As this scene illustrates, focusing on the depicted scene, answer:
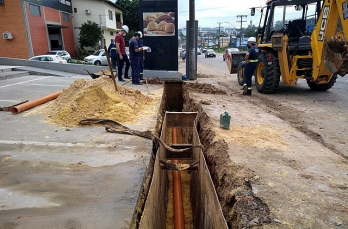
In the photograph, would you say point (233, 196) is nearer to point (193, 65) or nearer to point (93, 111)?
point (93, 111)

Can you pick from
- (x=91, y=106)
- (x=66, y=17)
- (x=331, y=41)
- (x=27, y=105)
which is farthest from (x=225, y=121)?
(x=66, y=17)

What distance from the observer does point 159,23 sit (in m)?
10.4

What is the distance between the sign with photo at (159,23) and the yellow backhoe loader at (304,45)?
11.5ft

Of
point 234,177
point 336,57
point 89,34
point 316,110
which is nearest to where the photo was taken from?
point 234,177

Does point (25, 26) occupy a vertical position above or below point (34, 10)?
below

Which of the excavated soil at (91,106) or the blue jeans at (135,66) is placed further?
the blue jeans at (135,66)

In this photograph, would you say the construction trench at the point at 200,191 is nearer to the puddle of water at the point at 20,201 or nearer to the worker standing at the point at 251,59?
the puddle of water at the point at 20,201

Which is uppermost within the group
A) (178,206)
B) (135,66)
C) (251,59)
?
(251,59)

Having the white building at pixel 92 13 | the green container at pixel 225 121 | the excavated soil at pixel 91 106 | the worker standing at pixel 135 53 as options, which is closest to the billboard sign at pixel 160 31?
the worker standing at pixel 135 53

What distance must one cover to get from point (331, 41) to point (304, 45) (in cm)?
150

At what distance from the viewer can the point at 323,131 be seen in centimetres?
473

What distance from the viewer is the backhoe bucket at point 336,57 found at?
5.62 m

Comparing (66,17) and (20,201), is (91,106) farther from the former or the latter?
(66,17)

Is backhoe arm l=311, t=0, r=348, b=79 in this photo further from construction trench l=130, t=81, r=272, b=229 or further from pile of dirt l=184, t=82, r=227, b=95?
construction trench l=130, t=81, r=272, b=229
